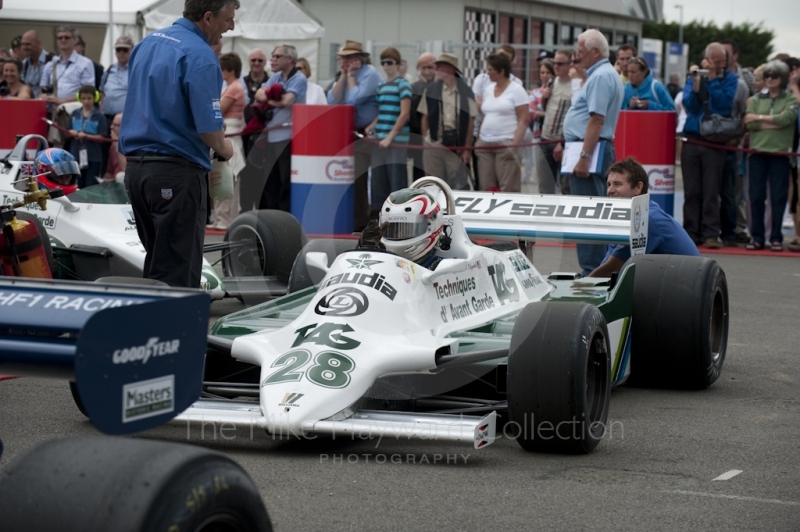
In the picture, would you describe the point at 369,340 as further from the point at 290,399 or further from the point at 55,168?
the point at 55,168

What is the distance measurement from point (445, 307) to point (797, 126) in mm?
8283

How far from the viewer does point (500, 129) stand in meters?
12.3

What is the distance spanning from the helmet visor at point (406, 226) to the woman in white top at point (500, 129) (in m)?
6.20

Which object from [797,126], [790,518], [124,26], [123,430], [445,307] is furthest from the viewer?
[124,26]

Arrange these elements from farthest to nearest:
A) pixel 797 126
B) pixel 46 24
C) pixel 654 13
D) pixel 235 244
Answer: pixel 654 13 → pixel 46 24 → pixel 797 126 → pixel 235 244

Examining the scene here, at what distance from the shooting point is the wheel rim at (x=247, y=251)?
9195mm

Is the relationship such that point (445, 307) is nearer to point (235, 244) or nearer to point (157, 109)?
point (157, 109)

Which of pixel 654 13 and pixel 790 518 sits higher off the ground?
pixel 654 13

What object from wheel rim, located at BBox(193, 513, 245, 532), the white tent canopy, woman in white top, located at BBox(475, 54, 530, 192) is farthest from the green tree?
wheel rim, located at BBox(193, 513, 245, 532)

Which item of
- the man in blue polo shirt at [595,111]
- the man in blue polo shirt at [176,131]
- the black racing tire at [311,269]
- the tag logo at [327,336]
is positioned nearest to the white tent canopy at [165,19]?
the man in blue polo shirt at [595,111]

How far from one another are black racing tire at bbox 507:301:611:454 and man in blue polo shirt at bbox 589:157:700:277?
7.75ft

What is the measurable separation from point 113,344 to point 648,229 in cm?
533

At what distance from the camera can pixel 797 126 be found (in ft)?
41.9

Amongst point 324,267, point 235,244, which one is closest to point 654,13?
point 235,244
